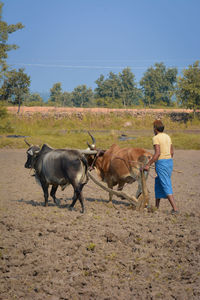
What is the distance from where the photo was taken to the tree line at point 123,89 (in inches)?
1345

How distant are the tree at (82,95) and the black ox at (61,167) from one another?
228ft

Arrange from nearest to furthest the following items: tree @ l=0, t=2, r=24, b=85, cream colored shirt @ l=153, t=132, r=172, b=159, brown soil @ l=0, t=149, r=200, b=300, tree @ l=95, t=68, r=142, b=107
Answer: brown soil @ l=0, t=149, r=200, b=300 → cream colored shirt @ l=153, t=132, r=172, b=159 → tree @ l=0, t=2, r=24, b=85 → tree @ l=95, t=68, r=142, b=107

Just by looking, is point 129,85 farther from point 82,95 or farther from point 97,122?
point 97,122

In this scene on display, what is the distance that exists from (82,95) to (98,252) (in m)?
75.4

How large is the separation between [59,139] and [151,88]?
42876mm

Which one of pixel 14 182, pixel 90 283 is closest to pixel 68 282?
pixel 90 283

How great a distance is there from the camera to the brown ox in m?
8.04

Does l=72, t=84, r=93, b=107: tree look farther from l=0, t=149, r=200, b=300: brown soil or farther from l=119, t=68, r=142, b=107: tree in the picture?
l=0, t=149, r=200, b=300: brown soil

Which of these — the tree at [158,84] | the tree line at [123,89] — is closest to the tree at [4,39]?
the tree line at [123,89]

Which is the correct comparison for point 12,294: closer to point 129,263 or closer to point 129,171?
point 129,263

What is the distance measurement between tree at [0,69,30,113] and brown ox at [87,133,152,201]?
88.7ft

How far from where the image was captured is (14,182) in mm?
12469

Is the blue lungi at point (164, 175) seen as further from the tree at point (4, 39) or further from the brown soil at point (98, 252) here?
the tree at point (4, 39)

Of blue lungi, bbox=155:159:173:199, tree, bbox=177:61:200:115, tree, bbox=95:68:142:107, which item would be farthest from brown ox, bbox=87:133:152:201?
tree, bbox=95:68:142:107
